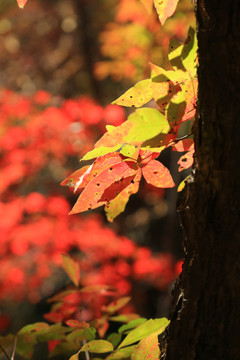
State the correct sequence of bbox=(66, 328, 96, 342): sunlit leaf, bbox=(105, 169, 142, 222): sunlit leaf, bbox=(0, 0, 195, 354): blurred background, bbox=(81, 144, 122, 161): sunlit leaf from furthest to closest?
bbox=(0, 0, 195, 354): blurred background → bbox=(66, 328, 96, 342): sunlit leaf → bbox=(105, 169, 142, 222): sunlit leaf → bbox=(81, 144, 122, 161): sunlit leaf

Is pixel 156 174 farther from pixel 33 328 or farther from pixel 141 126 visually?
pixel 33 328

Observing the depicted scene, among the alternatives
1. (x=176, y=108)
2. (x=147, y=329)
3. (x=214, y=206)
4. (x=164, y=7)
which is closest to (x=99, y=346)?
(x=147, y=329)

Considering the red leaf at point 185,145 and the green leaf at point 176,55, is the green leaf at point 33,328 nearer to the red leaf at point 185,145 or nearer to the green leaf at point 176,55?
the red leaf at point 185,145

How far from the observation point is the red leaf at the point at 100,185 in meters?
0.78

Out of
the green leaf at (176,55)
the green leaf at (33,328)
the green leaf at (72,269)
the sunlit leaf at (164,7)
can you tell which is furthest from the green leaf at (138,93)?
the green leaf at (33,328)

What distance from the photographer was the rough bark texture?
643 mm

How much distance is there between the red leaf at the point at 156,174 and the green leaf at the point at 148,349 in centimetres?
32

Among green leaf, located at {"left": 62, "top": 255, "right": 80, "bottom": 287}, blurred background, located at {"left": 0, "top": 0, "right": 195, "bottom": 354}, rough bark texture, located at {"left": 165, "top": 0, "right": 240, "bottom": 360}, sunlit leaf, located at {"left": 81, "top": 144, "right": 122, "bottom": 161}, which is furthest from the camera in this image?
blurred background, located at {"left": 0, "top": 0, "right": 195, "bottom": 354}

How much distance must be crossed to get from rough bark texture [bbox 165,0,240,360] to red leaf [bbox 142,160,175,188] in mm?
130

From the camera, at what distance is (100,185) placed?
0.79m

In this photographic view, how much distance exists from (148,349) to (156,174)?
1.20 ft

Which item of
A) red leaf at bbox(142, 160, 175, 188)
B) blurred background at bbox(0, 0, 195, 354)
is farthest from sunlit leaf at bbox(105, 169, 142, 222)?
blurred background at bbox(0, 0, 195, 354)

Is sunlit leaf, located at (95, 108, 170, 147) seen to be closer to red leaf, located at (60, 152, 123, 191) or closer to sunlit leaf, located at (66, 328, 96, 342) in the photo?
red leaf, located at (60, 152, 123, 191)

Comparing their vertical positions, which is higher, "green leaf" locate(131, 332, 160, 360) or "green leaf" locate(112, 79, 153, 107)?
"green leaf" locate(112, 79, 153, 107)
